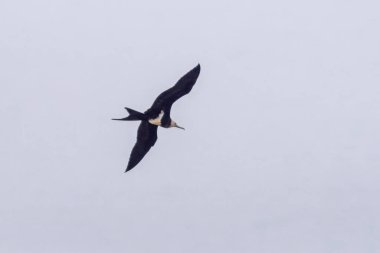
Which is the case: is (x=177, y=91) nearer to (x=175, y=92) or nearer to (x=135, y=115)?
(x=175, y=92)

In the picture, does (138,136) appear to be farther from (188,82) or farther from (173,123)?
(188,82)

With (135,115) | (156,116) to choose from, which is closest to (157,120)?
(156,116)

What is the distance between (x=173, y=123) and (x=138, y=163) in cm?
225

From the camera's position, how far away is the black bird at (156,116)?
113ft

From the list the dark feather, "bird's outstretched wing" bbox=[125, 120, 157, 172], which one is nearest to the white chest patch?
the dark feather

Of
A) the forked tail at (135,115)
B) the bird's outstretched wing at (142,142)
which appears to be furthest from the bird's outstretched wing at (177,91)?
the bird's outstretched wing at (142,142)

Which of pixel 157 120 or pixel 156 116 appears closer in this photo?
pixel 156 116

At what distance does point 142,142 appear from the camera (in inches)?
1468

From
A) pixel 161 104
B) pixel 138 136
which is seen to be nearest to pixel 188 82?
pixel 161 104

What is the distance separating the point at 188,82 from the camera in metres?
34.4

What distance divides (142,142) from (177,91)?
3.59m

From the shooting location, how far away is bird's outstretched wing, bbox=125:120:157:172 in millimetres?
37000

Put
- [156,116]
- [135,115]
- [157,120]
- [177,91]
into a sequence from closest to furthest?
[135,115] < [177,91] < [156,116] < [157,120]

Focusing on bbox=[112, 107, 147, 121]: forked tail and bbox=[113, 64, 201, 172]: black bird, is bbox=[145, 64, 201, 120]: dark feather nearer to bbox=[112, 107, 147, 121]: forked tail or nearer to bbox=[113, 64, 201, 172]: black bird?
bbox=[113, 64, 201, 172]: black bird
